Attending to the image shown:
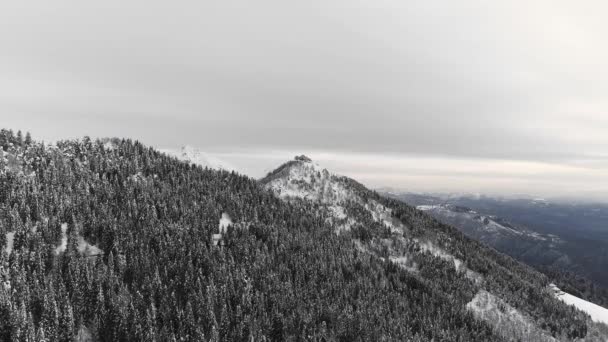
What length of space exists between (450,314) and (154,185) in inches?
4814

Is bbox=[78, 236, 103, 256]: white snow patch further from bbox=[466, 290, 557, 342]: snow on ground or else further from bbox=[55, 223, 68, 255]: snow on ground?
bbox=[466, 290, 557, 342]: snow on ground

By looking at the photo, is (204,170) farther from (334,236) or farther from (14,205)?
(14,205)

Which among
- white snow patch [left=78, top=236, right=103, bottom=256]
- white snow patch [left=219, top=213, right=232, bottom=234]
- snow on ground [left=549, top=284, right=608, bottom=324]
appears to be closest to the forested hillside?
white snow patch [left=78, top=236, right=103, bottom=256]

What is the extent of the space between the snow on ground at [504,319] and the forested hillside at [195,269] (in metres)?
1.41

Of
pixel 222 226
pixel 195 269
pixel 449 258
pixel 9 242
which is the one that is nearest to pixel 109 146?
pixel 222 226

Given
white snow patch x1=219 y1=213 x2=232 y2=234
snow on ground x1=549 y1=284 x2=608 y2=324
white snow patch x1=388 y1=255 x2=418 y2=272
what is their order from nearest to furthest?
white snow patch x1=219 y1=213 x2=232 y2=234, white snow patch x1=388 y1=255 x2=418 y2=272, snow on ground x1=549 y1=284 x2=608 y2=324

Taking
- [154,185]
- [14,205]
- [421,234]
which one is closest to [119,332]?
[14,205]

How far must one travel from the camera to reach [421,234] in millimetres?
183000

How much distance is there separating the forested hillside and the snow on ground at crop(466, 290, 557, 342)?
141 cm

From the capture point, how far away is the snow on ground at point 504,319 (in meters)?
116

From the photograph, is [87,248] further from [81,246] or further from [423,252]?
[423,252]

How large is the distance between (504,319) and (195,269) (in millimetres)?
124515

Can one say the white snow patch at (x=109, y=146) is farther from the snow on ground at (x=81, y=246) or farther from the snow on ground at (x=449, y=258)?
the snow on ground at (x=449, y=258)

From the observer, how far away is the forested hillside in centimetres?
6262
